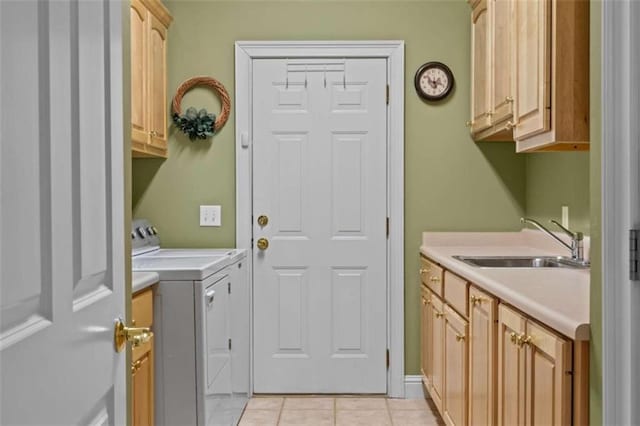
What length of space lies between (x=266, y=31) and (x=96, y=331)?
10.0 ft

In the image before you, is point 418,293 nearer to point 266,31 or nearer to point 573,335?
point 266,31

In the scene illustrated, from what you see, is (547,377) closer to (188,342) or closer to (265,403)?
(188,342)

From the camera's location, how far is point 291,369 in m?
3.85

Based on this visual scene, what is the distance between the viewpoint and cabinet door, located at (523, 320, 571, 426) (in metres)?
1.50

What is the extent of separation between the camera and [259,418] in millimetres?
3479

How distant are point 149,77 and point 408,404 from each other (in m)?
2.39

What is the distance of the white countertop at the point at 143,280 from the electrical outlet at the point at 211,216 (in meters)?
1.34

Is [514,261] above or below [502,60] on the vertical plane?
below

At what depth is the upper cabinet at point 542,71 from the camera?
2170mm

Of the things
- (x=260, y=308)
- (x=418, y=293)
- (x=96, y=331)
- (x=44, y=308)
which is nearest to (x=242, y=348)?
(x=260, y=308)

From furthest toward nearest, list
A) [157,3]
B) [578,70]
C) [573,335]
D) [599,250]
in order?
[157,3] → [578,70] → [573,335] → [599,250]

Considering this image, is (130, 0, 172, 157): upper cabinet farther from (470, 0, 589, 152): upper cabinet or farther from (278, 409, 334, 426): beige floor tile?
(470, 0, 589, 152): upper cabinet

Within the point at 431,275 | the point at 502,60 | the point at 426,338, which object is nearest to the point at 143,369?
the point at 431,275

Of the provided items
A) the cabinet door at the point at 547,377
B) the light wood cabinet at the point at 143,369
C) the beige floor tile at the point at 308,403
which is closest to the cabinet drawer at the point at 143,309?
the light wood cabinet at the point at 143,369
